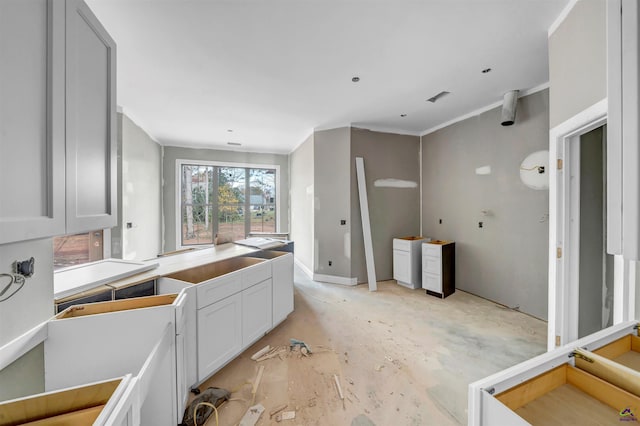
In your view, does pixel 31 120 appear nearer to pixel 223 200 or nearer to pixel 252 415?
pixel 252 415

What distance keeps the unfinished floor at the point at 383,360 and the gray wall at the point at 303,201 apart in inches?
60.7

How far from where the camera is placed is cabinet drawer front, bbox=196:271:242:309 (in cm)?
170

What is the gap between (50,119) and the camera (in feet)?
2.50

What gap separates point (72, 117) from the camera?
2.79 feet

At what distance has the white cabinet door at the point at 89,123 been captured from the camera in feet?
2.80

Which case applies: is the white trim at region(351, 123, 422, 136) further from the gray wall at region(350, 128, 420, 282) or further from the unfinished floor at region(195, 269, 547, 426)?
the unfinished floor at region(195, 269, 547, 426)

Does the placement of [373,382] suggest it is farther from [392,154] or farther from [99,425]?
[392,154]

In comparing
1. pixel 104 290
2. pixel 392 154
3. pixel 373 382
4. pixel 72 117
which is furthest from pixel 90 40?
pixel 392 154

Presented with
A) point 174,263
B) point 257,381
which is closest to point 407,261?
point 257,381

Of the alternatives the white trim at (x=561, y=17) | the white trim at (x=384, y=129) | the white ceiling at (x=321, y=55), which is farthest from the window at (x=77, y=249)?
the white trim at (x=561, y=17)

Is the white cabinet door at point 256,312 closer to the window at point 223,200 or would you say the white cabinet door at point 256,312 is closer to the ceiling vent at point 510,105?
the ceiling vent at point 510,105

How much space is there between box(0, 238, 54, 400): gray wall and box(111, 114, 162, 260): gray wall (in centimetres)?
263

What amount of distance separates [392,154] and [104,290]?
13.3 ft

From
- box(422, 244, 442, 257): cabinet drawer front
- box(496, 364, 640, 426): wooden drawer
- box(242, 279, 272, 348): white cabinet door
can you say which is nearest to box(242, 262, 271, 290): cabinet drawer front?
box(242, 279, 272, 348): white cabinet door
